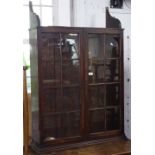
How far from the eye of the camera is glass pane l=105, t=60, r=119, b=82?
123 inches

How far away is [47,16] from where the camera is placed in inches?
125

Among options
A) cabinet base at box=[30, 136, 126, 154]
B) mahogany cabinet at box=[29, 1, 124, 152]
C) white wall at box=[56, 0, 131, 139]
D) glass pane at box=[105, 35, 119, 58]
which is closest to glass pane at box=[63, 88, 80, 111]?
mahogany cabinet at box=[29, 1, 124, 152]

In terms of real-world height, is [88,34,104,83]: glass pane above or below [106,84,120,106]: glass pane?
above

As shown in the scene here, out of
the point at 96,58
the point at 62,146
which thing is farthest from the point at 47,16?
the point at 62,146

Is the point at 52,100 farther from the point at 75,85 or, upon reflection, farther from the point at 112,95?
the point at 112,95

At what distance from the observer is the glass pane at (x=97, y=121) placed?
10.1 feet

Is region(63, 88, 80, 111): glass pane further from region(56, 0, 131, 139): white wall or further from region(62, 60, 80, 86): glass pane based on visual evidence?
region(56, 0, 131, 139): white wall

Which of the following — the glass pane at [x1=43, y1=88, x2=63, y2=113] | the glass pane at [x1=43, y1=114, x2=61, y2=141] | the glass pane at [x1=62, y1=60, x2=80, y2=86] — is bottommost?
the glass pane at [x1=43, y1=114, x2=61, y2=141]

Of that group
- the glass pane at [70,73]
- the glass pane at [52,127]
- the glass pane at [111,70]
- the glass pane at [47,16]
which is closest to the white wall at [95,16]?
the glass pane at [47,16]

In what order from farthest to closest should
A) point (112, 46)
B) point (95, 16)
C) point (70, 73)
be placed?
point (95, 16) → point (112, 46) → point (70, 73)

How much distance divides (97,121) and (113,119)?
0.23 meters

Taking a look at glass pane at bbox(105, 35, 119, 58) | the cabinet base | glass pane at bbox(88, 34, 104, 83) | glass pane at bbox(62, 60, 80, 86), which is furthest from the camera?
glass pane at bbox(105, 35, 119, 58)

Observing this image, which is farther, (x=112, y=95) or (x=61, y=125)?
(x=112, y=95)
